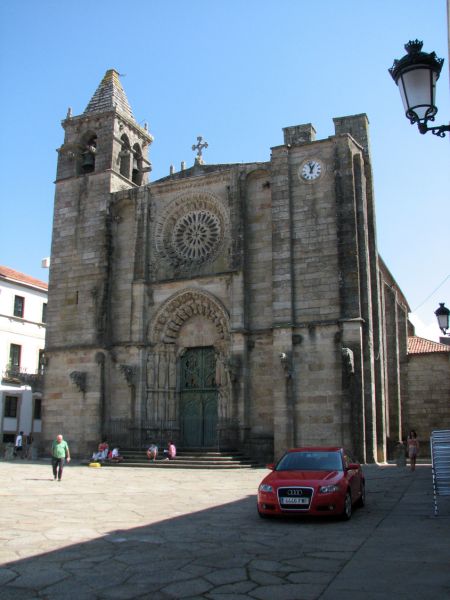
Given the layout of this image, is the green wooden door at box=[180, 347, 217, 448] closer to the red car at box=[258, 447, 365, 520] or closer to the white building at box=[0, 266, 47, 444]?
the white building at box=[0, 266, 47, 444]

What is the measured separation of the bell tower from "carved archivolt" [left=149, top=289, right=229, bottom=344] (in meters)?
2.38

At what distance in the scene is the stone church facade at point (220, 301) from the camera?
23078 mm

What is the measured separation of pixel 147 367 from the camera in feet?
88.4

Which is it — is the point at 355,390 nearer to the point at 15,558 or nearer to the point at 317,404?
the point at 317,404

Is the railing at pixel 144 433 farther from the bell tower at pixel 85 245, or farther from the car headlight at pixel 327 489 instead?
the car headlight at pixel 327 489

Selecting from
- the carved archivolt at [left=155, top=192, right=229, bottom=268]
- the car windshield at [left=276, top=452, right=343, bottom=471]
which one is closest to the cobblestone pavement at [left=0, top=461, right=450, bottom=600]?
the car windshield at [left=276, top=452, right=343, bottom=471]

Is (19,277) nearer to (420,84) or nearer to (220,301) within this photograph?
(220,301)

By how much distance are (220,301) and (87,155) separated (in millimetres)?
11017

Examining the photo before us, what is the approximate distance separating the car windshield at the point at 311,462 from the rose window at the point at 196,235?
16097 mm

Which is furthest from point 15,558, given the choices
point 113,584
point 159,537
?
point 159,537

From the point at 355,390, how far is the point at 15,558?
1660 cm

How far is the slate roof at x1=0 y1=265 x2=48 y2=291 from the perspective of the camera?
39438 mm

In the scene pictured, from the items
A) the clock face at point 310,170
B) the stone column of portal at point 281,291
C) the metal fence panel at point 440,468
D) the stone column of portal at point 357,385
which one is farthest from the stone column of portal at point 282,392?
the metal fence panel at point 440,468

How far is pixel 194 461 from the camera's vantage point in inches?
909
